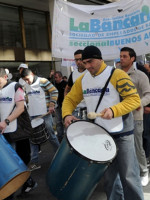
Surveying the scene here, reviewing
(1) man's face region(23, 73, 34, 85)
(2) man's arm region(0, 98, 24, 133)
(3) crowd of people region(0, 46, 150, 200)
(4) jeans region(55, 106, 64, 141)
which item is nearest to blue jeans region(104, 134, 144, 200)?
(3) crowd of people region(0, 46, 150, 200)

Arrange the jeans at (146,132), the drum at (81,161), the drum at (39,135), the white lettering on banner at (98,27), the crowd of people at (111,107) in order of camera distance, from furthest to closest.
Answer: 1. the white lettering on banner at (98,27)
2. the drum at (39,135)
3. the jeans at (146,132)
4. the crowd of people at (111,107)
5. the drum at (81,161)

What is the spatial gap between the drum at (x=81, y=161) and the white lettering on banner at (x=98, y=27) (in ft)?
9.80

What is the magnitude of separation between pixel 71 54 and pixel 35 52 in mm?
6766

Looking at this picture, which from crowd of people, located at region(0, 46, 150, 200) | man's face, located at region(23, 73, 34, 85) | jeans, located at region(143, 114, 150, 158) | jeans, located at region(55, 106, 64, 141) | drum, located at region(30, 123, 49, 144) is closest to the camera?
crowd of people, located at region(0, 46, 150, 200)

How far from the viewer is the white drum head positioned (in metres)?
2.42

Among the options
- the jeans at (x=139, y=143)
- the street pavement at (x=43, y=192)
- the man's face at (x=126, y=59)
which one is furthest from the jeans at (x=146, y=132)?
the man's face at (x=126, y=59)

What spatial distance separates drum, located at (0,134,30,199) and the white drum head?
2.27ft

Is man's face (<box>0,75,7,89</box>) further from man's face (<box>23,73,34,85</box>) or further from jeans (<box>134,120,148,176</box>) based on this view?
jeans (<box>134,120,148,176</box>)

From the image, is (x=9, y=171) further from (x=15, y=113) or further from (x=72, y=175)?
(x=15, y=113)

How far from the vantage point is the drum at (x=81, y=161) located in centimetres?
240

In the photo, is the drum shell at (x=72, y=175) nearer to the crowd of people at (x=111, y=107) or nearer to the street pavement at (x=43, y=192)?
the crowd of people at (x=111, y=107)

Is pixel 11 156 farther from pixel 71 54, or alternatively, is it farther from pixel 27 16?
pixel 27 16

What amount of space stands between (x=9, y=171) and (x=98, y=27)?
3.58 metres

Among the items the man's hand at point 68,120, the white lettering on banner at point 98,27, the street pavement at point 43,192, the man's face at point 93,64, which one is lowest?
the street pavement at point 43,192
